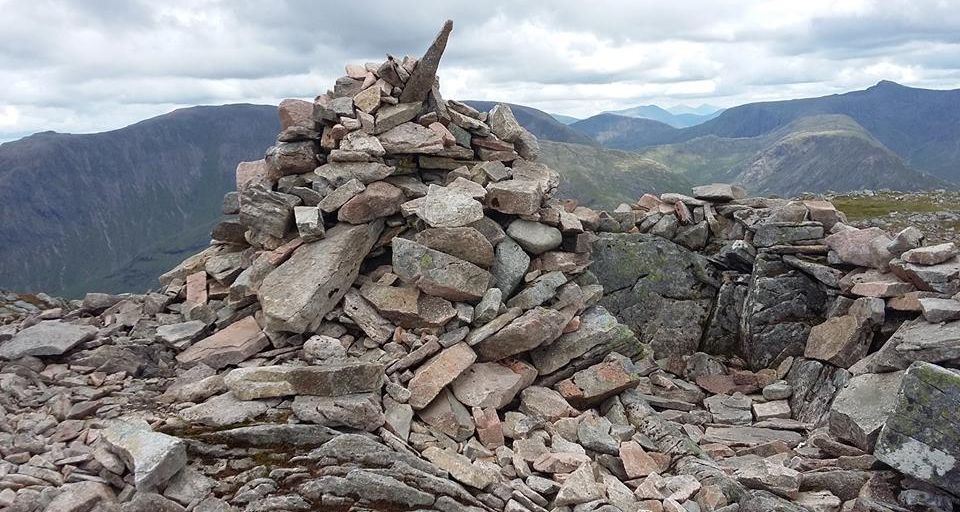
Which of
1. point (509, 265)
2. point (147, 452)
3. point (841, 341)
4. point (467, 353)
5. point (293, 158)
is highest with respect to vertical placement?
point (293, 158)

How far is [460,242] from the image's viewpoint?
65.5 feet

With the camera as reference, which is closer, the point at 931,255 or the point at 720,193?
the point at 931,255

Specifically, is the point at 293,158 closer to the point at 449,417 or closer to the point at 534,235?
the point at 534,235

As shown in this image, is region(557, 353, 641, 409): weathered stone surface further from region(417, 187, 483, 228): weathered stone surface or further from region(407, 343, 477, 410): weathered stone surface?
region(417, 187, 483, 228): weathered stone surface

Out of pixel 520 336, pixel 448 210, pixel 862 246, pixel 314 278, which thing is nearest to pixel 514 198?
pixel 448 210

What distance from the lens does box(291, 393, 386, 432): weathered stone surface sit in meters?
14.7

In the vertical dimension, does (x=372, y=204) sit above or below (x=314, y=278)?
above

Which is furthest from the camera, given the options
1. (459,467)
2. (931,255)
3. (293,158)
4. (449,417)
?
(293,158)

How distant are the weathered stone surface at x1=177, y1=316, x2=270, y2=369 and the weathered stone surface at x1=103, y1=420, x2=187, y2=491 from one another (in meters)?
4.34

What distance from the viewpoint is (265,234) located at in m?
21.6

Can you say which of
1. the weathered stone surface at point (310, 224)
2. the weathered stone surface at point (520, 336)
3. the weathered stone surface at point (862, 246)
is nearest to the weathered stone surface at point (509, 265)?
the weathered stone surface at point (520, 336)

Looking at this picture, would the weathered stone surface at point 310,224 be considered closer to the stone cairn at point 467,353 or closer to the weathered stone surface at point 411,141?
the stone cairn at point 467,353

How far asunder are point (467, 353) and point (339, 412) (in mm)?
4760

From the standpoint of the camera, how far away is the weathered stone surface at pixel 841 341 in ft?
74.0
